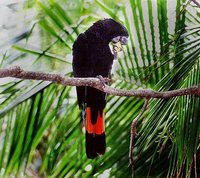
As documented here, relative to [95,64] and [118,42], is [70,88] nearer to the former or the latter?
[95,64]

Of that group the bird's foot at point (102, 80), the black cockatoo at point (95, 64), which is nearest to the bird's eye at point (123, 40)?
the black cockatoo at point (95, 64)

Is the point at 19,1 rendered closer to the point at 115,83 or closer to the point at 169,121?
the point at 115,83

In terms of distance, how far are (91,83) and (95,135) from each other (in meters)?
0.20

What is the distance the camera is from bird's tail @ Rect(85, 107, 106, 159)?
128 cm

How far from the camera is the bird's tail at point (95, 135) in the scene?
4.20ft

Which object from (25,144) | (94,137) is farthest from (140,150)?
(25,144)

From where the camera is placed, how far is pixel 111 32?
4.09 feet

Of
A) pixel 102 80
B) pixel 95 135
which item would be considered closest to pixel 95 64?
pixel 102 80

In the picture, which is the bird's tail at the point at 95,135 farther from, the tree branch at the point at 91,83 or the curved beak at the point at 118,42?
the curved beak at the point at 118,42

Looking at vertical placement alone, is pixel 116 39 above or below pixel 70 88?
above

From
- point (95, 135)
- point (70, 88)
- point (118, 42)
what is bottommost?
point (95, 135)

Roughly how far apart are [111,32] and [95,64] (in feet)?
0.39

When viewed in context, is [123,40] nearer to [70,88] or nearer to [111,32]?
[111,32]

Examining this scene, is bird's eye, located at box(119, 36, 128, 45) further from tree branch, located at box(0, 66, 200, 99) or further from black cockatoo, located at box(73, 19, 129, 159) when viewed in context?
tree branch, located at box(0, 66, 200, 99)
